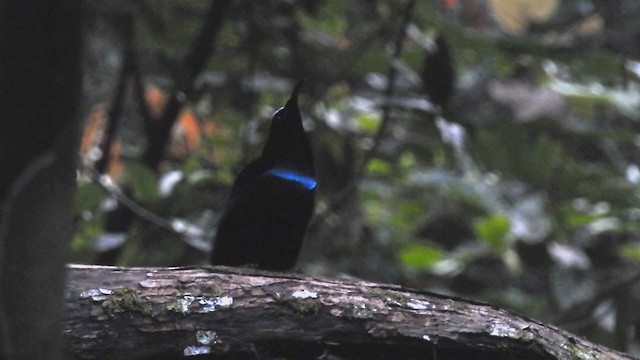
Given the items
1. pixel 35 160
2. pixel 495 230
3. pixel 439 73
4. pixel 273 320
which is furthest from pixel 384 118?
pixel 35 160

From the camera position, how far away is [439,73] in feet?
9.48

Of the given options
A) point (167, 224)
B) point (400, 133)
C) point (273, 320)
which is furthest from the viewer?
point (400, 133)

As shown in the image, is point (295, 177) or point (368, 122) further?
point (368, 122)

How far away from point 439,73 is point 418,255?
0.97m

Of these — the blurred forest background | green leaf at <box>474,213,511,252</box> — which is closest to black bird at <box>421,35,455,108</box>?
the blurred forest background

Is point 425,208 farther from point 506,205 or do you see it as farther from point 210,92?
point 210,92

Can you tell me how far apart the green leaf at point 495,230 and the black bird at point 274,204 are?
1.07 metres

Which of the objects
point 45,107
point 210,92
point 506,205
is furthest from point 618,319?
point 45,107

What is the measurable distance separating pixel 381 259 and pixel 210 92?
0.86m

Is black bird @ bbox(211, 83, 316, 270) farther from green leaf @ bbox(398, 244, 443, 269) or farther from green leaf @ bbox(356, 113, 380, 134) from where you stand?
green leaf @ bbox(356, 113, 380, 134)

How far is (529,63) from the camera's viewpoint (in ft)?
10.1

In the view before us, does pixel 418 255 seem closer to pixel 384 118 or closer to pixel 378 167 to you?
pixel 378 167

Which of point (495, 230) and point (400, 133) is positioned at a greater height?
point (400, 133)

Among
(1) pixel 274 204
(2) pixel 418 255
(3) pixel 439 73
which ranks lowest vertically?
(1) pixel 274 204
